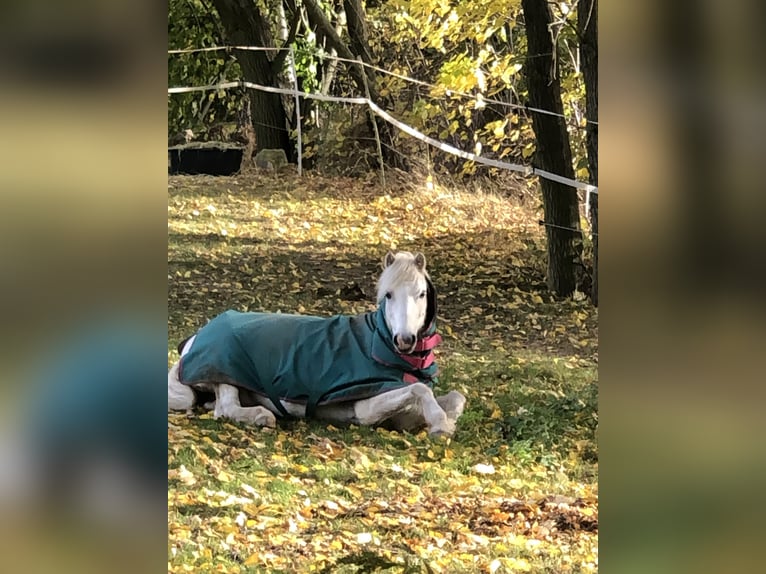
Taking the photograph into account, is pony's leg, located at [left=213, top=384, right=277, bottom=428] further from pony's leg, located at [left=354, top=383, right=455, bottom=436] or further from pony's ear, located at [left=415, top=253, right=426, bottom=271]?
pony's ear, located at [left=415, top=253, right=426, bottom=271]

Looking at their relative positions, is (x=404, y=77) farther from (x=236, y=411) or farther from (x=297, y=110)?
(x=236, y=411)

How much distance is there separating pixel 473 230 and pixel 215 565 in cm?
129

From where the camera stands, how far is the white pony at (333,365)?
2.56 metres

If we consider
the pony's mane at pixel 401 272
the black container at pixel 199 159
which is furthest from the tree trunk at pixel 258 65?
the pony's mane at pixel 401 272

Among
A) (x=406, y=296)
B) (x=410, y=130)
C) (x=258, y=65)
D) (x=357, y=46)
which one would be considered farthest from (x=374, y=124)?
(x=406, y=296)
